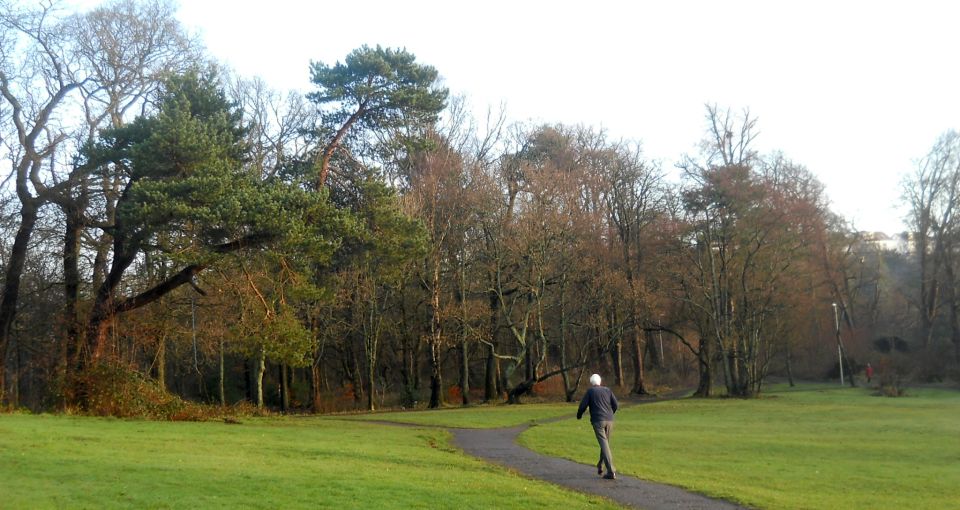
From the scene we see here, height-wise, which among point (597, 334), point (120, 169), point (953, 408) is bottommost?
point (953, 408)

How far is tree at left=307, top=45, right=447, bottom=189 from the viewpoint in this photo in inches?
1204

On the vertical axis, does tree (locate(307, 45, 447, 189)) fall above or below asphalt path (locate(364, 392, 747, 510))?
above

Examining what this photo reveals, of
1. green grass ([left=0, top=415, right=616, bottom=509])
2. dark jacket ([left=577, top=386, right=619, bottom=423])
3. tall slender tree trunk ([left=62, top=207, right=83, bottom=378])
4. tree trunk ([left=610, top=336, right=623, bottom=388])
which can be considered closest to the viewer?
green grass ([left=0, top=415, right=616, bottom=509])

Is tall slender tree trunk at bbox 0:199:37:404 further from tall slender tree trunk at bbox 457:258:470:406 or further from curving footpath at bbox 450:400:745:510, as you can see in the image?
tall slender tree trunk at bbox 457:258:470:406

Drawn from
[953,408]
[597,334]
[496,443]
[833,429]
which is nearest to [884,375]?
[953,408]

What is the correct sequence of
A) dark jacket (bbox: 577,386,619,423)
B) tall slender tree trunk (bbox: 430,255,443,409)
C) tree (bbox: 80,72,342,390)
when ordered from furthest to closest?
tall slender tree trunk (bbox: 430,255,443,409) < tree (bbox: 80,72,342,390) < dark jacket (bbox: 577,386,619,423)

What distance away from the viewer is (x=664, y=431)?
27.9 metres

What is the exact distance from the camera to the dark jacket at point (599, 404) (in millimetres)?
14656

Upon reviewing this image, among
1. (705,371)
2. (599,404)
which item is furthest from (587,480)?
(705,371)

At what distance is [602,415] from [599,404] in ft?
0.70

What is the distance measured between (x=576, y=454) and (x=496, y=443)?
149 inches

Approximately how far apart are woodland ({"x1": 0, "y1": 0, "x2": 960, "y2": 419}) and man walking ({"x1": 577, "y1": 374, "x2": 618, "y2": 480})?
459 inches

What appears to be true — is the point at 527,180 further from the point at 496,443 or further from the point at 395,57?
the point at 496,443

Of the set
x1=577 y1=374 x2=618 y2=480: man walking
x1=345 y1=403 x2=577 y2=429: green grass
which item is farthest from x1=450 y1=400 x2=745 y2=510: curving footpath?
x1=345 y1=403 x2=577 y2=429: green grass
